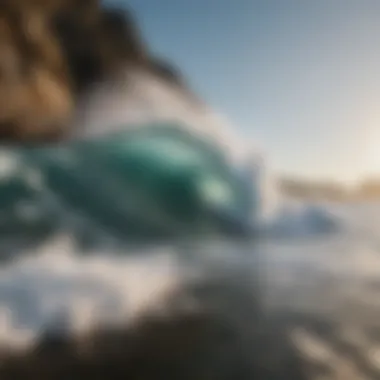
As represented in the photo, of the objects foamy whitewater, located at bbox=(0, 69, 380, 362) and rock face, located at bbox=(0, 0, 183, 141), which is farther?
rock face, located at bbox=(0, 0, 183, 141)

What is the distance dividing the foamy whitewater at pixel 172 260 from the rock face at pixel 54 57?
5cm

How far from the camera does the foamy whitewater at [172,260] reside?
3.13 feet

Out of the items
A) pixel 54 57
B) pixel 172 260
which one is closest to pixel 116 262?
pixel 172 260

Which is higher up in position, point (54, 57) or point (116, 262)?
point (54, 57)

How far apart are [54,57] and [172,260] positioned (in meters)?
0.53

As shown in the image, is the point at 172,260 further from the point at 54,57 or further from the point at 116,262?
the point at 54,57

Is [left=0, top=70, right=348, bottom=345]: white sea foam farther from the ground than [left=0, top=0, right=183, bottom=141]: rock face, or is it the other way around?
[left=0, top=0, right=183, bottom=141]: rock face

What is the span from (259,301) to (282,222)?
187 mm

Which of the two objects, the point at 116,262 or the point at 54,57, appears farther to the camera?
the point at 54,57

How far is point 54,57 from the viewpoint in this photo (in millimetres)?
1200

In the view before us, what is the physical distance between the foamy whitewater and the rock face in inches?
2.1

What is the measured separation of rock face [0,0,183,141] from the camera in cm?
118

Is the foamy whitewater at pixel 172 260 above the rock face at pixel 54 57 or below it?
below

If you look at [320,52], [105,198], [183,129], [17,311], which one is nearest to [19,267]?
[17,311]
